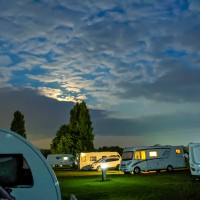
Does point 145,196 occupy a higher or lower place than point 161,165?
lower

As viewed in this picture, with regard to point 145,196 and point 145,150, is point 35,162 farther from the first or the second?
point 145,150

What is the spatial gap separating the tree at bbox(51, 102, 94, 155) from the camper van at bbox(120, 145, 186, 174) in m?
36.1

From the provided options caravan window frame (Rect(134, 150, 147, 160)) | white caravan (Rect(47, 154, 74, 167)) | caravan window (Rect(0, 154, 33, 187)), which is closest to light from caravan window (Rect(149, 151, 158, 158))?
caravan window frame (Rect(134, 150, 147, 160))

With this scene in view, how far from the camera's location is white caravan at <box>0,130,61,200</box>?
25.3 ft

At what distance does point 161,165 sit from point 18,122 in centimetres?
4964

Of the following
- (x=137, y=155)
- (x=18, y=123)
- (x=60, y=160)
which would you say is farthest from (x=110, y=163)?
(x=18, y=123)

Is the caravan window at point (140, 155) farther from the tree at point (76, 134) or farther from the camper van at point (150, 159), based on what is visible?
the tree at point (76, 134)

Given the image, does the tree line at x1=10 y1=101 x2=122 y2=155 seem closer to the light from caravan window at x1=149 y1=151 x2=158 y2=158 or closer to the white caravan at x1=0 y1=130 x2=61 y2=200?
the light from caravan window at x1=149 y1=151 x2=158 y2=158

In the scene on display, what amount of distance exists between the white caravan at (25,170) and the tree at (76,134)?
64271mm

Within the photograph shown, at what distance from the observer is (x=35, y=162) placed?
8.09 m

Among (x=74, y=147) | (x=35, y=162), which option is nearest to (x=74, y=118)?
(x=74, y=147)

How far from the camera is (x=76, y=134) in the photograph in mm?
74688

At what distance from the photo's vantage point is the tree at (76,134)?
72812 mm

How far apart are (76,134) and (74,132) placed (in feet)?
3.18
